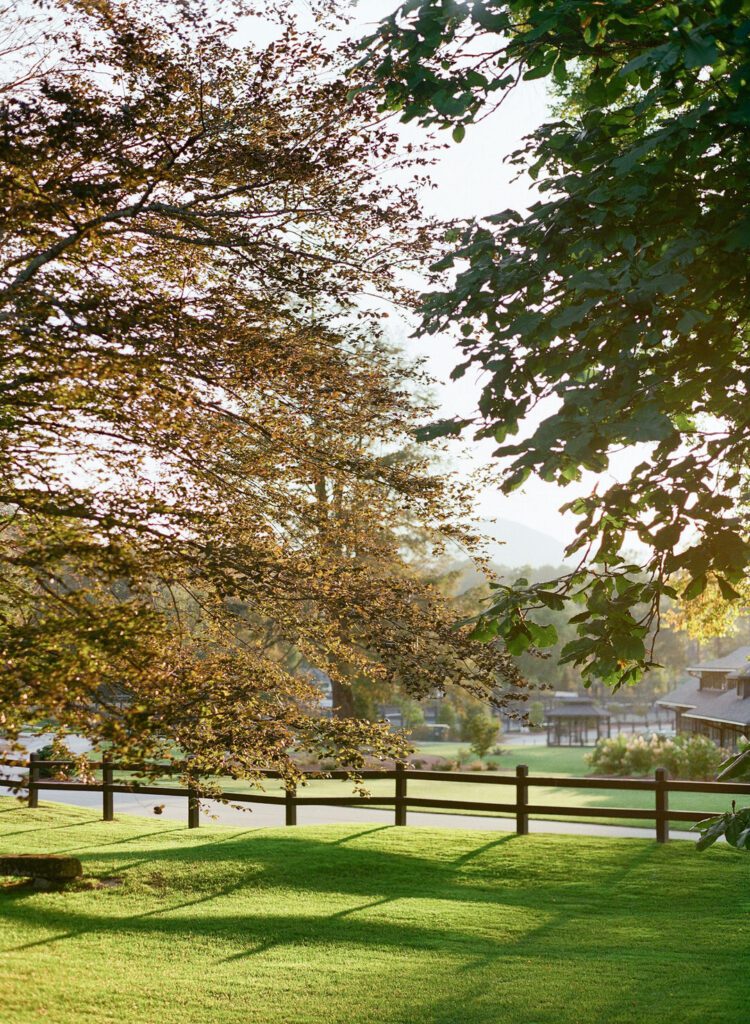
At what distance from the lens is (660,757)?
30.2 m

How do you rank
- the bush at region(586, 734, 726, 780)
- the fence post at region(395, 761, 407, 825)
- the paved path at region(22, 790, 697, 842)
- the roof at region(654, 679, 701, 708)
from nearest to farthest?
1. the fence post at region(395, 761, 407, 825)
2. the paved path at region(22, 790, 697, 842)
3. the bush at region(586, 734, 726, 780)
4. the roof at region(654, 679, 701, 708)

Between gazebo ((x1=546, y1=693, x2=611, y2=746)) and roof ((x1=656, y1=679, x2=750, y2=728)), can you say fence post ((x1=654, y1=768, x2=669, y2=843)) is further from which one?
gazebo ((x1=546, y1=693, x2=611, y2=746))

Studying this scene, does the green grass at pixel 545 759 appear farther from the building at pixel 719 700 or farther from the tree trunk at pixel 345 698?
the building at pixel 719 700

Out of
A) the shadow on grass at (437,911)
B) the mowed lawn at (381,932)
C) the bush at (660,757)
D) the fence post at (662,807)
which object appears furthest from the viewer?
the bush at (660,757)

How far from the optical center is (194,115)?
895cm

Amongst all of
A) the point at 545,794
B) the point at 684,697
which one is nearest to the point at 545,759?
the point at 684,697

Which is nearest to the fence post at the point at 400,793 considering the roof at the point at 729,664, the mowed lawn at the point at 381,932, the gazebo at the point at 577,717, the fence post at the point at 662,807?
the mowed lawn at the point at 381,932

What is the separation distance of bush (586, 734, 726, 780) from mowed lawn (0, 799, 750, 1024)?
13895mm

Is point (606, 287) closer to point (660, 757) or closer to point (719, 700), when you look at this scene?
point (660, 757)

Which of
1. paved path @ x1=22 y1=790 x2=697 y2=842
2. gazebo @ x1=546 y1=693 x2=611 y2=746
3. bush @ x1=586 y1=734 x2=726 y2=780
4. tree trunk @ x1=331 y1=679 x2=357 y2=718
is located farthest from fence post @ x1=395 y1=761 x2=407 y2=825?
gazebo @ x1=546 y1=693 x2=611 y2=746

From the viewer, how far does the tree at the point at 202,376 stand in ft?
26.5

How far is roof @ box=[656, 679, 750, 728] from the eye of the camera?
3259 cm

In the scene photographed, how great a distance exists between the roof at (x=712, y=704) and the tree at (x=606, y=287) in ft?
83.2

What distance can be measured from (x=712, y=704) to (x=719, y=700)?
388 mm
